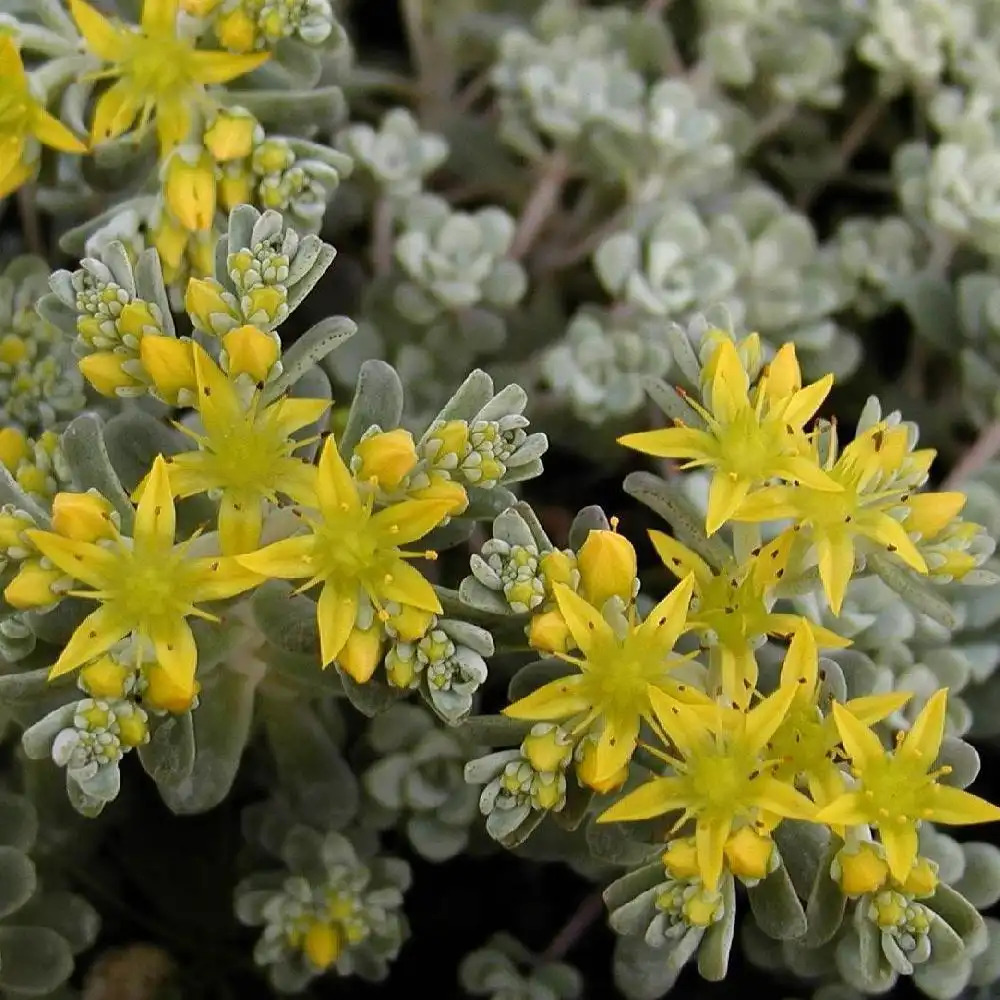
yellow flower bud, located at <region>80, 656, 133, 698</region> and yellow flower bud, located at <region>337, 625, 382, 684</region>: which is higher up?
yellow flower bud, located at <region>337, 625, 382, 684</region>

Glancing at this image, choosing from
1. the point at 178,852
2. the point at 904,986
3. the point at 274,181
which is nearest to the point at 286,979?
the point at 178,852

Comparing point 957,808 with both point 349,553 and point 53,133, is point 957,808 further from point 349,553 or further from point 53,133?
point 53,133

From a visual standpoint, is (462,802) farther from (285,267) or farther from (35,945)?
(285,267)

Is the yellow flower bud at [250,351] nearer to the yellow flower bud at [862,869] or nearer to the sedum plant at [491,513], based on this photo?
the sedum plant at [491,513]

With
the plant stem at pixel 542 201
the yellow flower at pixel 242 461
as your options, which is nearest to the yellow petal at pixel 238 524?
the yellow flower at pixel 242 461

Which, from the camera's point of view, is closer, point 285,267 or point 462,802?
point 285,267

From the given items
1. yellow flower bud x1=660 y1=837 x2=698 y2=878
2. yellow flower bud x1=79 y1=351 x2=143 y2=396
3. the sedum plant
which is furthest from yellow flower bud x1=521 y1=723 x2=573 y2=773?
yellow flower bud x1=79 y1=351 x2=143 y2=396

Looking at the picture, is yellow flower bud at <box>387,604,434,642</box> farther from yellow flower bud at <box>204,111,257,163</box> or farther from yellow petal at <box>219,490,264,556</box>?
yellow flower bud at <box>204,111,257,163</box>
